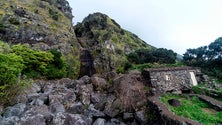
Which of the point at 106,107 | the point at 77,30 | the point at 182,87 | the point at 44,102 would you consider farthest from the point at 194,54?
the point at 77,30

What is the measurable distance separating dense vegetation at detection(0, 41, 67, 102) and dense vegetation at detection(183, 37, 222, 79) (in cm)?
1709

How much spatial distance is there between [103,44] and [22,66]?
17.4 m

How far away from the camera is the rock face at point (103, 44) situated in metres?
28.4

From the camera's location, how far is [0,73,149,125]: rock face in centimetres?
1089

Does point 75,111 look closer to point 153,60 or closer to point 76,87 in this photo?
point 76,87

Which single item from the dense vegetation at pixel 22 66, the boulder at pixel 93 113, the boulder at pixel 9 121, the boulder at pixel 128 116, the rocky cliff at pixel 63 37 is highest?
the rocky cliff at pixel 63 37

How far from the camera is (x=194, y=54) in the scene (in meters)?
23.2

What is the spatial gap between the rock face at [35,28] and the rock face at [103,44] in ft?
11.4

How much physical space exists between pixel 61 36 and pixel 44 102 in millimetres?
19241

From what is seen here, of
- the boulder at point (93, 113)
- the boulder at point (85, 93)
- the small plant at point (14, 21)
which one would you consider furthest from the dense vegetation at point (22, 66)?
the small plant at point (14, 21)

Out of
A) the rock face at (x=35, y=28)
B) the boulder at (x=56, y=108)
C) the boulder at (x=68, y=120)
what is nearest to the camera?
the boulder at (x=68, y=120)

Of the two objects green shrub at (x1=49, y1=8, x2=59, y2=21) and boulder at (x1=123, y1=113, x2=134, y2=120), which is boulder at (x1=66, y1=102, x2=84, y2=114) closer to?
boulder at (x1=123, y1=113, x2=134, y2=120)

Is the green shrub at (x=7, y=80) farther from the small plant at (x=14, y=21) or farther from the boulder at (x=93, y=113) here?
the small plant at (x=14, y=21)

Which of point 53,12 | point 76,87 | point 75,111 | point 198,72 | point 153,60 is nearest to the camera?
point 75,111
